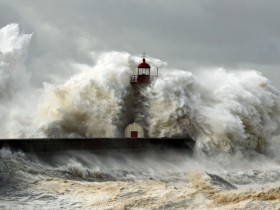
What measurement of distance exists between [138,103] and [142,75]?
1.16 m

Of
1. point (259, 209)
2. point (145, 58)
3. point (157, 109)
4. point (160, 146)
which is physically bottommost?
point (259, 209)

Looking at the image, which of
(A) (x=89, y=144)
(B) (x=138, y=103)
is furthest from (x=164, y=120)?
(A) (x=89, y=144)

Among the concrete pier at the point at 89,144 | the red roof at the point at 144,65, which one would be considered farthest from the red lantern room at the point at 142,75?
the concrete pier at the point at 89,144

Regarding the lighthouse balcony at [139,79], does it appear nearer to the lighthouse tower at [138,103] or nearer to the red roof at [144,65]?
the lighthouse tower at [138,103]

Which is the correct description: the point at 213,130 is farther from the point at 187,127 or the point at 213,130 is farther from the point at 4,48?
the point at 4,48

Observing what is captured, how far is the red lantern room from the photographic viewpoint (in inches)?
754

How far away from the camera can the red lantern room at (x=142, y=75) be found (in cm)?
1915

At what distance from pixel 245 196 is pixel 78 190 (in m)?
2.71

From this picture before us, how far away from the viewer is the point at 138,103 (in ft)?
61.8

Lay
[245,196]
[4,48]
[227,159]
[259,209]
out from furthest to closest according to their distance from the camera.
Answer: [4,48], [227,159], [245,196], [259,209]

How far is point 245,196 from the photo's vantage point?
8656 mm

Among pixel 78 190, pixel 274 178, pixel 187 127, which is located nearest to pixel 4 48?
pixel 187 127

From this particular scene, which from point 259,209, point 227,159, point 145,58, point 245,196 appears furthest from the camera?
point 145,58

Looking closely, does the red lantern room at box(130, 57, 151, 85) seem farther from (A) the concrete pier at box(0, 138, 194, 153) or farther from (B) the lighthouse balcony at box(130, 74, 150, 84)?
(A) the concrete pier at box(0, 138, 194, 153)
